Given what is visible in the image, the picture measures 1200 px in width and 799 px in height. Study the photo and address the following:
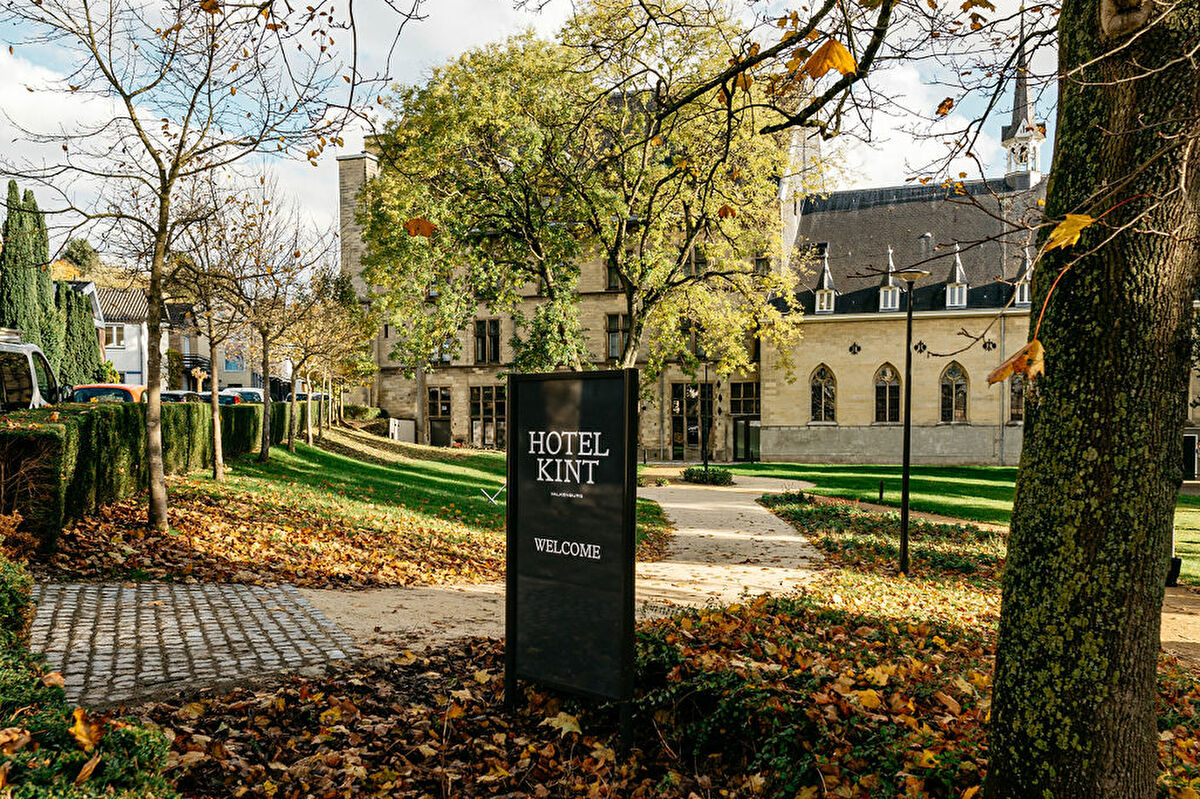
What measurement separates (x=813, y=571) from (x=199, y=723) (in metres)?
9.48

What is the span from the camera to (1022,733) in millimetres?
3287

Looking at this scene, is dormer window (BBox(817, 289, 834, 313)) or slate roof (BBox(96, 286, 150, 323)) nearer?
dormer window (BBox(817, 289, 834, 313))

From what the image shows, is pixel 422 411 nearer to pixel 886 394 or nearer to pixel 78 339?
pixel 78 339

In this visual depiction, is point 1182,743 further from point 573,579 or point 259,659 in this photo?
point 259,659

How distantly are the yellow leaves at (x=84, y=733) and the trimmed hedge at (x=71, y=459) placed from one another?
7.74m

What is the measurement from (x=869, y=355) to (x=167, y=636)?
3884 centimetres

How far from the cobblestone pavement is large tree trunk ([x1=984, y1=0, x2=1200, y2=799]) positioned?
203 inches

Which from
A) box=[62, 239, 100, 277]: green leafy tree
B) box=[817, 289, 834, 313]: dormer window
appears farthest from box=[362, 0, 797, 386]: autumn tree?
box=[62, 239, 100, 277]: green leafy tree

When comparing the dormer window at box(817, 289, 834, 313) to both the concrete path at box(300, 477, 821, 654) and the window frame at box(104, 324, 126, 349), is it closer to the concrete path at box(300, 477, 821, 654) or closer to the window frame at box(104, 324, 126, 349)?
the concrete path at box(300, 477, 821, 654)

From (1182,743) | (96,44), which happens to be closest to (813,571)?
(1182,743)

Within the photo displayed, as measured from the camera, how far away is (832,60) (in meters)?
2.92

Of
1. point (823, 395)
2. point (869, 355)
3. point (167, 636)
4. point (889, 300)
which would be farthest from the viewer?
point (823, 395)

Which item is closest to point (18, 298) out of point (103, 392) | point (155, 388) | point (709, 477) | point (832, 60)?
point (103, 392)

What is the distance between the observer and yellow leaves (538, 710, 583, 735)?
193 inches
